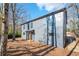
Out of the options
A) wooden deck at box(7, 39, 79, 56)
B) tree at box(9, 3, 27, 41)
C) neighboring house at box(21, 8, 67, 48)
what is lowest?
wooden deck at box(7, 39, 79, 56)

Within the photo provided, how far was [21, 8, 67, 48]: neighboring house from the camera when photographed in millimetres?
2527

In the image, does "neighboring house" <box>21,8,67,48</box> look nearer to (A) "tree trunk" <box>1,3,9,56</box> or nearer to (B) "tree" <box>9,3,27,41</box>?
(B) "tree" <box>9,3,27,41</box>

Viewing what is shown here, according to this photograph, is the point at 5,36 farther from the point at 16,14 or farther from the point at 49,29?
the point at 49,29

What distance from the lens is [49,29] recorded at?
2.56 meters

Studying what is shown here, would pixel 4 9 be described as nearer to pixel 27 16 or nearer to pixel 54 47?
pixel 27 16

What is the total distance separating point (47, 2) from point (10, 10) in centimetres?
47

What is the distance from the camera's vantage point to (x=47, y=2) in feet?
8.36

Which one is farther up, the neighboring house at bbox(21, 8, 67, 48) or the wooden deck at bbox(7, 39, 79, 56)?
the neighboring house at bbox(21, 8, 67, 48)

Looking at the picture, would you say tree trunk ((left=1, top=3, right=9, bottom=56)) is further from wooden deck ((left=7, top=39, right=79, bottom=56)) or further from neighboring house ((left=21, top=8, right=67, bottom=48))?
neighboring house ((left=21, top=8, right=67, bottom=48))

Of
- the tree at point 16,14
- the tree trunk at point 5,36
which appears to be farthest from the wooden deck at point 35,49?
the tree at point 16,14

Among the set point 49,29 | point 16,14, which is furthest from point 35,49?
point 16,14

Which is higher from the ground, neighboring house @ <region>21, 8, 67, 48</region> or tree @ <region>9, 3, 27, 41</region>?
tree @ <region>9, 3, 27, 41</region>

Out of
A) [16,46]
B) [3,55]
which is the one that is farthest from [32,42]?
[3,55]

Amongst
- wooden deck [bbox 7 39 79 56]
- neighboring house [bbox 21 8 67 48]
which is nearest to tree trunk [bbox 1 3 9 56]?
wooden deck [bbox 7 39 79 56]
